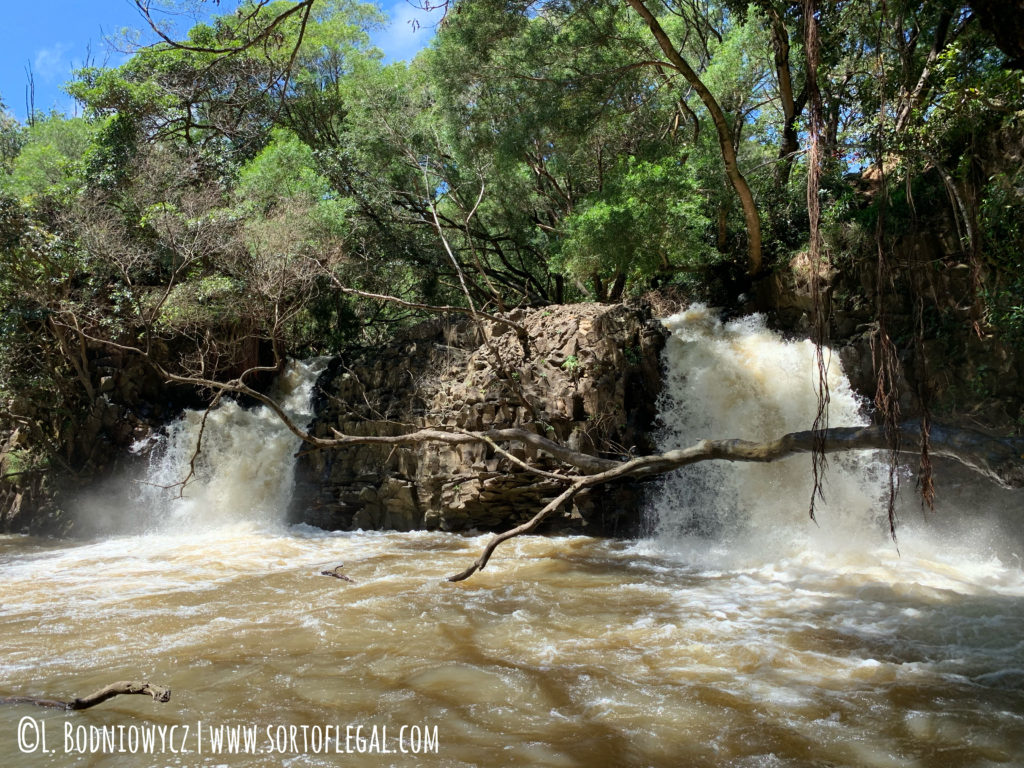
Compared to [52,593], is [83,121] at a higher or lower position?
higher

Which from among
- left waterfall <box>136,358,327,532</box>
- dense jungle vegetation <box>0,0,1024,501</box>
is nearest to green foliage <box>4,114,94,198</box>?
dense jungle vegetation <box>0,0,1024,501</box>

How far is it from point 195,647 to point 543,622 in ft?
9.49

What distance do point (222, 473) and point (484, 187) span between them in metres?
7.72

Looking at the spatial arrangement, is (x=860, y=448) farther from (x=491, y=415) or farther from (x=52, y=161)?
(x=52, y=161)

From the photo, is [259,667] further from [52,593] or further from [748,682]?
[52,593]

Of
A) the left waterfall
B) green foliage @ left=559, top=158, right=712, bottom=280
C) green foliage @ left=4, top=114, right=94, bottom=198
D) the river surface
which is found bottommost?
the river surface

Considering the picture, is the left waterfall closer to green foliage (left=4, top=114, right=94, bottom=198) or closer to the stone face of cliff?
the stone face of cliff

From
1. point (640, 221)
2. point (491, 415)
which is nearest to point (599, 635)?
point (491, 415)

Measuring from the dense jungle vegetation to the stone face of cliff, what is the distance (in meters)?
1.22

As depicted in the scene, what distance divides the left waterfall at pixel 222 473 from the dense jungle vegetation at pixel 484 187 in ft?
4.90

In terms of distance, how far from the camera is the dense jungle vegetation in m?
8.92

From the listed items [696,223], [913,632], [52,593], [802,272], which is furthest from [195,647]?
[802,272]

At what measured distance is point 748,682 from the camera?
441cm

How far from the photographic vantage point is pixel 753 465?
31.4 ft
